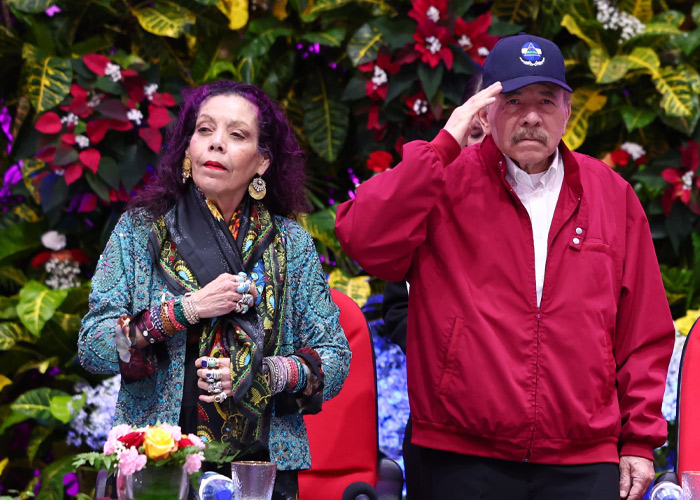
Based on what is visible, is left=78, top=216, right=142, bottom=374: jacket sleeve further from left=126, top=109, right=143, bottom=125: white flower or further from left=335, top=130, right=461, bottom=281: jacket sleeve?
left=126, top=109, right=143, bottom=125: white flower

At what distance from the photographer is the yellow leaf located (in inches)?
173

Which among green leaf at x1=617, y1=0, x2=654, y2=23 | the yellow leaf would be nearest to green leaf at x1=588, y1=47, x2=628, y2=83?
green leaf at x1=617, y1=0, x2=654, y2=23

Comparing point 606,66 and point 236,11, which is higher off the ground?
point 236,11

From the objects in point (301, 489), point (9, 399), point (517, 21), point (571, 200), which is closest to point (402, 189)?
point (571, 200)

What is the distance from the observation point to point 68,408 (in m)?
3.94

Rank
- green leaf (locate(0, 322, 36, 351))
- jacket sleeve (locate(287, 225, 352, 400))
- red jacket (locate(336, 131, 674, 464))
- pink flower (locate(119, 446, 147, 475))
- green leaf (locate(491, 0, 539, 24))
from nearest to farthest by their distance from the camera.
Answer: pink flower (locate(119, 446, 147, 475)) < red jacket (locate(336, 131, 674, 464)) < jacket sleeve (locate(287, 225, 352, 400)) < green leaf (locate(0, 322, 36, 351)) < green leaf (locate(491, 0, 539, 24))

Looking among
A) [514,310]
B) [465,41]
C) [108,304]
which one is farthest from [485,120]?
[465,41]

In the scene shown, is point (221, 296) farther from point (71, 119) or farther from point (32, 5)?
point (32, 5)

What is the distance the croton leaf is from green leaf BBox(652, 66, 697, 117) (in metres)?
1.59

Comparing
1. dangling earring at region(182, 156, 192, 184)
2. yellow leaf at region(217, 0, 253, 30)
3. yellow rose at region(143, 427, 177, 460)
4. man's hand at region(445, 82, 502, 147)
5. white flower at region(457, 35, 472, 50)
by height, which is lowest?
yellow rose at region(143, 427, 177, 460)

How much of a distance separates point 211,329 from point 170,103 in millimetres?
2179

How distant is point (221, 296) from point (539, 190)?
84 centimetres

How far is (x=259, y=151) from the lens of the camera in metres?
2.45

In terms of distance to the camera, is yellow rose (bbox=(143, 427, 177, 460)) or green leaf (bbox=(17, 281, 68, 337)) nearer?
yellow rose (bbox=(143, 427, 177, 460))
